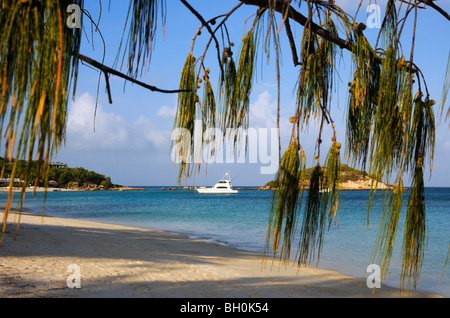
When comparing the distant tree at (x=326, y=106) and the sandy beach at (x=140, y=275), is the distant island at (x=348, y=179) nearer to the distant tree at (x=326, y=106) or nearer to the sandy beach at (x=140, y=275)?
the distant tree at (x=326, y=106)

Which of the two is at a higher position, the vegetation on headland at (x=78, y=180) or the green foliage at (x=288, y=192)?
the green foliage at (x=288, y=192)

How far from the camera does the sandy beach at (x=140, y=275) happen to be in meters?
4.66

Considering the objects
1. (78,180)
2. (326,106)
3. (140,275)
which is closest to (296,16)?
(326,106)

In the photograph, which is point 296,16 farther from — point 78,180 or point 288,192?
point 78,180

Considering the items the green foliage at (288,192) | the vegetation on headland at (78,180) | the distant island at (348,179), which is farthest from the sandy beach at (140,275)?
the vegetation on headland at (78,180)

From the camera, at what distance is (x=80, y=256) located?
6.71 m

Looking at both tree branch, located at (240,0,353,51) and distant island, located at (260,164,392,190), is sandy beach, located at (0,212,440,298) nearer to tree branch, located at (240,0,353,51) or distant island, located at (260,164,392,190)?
distant island, located at (260,164,392,190)

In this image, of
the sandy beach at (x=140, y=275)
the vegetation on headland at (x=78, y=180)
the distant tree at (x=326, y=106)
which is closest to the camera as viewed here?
the distant tree at (x=326, y=106)

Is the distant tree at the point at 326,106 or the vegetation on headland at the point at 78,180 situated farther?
the vegetation on headland at the point at 78,180

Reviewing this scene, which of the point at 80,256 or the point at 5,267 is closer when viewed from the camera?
the point at 5,267

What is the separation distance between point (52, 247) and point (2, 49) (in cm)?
746
